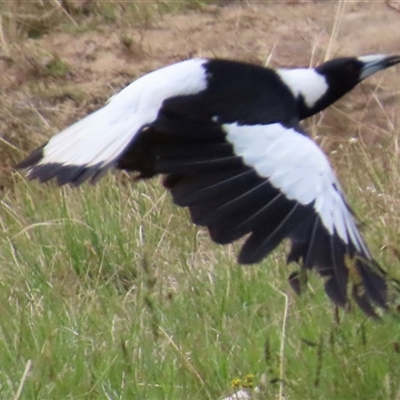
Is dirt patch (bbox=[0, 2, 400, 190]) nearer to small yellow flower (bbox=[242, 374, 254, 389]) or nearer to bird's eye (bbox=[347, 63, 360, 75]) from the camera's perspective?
bird's eye (bbox=[347, 63, 360, 75])

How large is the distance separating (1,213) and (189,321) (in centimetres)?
132

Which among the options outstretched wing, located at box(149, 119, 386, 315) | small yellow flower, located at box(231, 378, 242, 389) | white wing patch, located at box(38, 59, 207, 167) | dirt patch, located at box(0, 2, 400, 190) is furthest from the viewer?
dirt patch, located at box(0, 2, 400, 190)

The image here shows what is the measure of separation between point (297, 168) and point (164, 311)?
0.46 metres

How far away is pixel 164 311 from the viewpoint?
9.24 ft

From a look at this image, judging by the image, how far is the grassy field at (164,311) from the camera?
2309 millimetres

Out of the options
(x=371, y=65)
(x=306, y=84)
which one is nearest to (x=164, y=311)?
(x=306, y=84)

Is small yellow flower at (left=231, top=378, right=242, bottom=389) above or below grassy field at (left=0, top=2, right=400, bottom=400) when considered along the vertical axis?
above

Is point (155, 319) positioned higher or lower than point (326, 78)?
higher

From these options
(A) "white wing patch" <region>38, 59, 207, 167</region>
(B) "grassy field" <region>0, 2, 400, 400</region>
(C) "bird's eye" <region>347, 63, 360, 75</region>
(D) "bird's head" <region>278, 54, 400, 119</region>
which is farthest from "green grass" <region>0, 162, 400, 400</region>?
(C) "bird's eye" <region>347, 63, 360, 75</region>

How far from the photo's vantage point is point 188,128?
2.75 m

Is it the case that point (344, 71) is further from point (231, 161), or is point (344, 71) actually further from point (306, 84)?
point (231, 161)

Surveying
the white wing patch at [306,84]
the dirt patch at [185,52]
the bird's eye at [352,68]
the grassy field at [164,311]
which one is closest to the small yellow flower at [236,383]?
the grassy field at [164,311]

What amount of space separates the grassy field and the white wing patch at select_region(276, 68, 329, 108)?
282mm

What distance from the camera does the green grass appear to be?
2.30 metres
